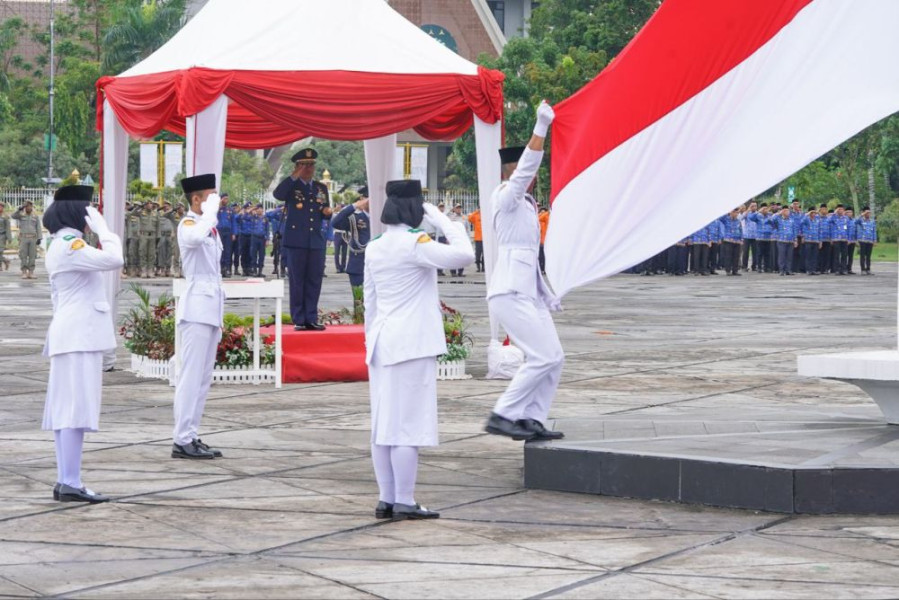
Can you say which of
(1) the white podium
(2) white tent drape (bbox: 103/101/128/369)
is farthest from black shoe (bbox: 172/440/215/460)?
(2) white tent drape (bbox: 103/101/128/369)

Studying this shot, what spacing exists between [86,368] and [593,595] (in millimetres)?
3662

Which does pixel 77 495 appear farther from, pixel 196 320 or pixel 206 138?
pixel 206 138

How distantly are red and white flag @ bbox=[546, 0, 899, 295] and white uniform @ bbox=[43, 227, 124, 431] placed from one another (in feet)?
8.63

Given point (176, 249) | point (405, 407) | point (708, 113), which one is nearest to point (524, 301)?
point (708, 113)

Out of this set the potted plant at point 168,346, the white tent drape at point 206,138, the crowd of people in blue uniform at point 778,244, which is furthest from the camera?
the crowd of people in blue uniform at point 778,244

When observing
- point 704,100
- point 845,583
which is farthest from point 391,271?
point 845,583

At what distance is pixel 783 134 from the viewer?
8.77 metres

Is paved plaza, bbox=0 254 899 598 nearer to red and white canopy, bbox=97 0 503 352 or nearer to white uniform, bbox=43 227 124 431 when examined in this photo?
white uniform, bbox=43 227 124 431

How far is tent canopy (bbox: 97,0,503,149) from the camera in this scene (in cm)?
1458

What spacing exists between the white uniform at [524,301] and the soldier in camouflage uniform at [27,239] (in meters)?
26.1

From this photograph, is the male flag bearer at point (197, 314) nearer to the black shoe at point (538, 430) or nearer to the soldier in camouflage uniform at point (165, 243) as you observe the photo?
the black shoe at point (538, 430)

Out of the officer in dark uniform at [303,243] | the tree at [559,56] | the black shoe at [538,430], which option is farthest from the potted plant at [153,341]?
the tree at [559,56]

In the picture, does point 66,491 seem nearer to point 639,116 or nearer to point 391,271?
point 391,271

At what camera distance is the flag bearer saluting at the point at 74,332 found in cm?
883
